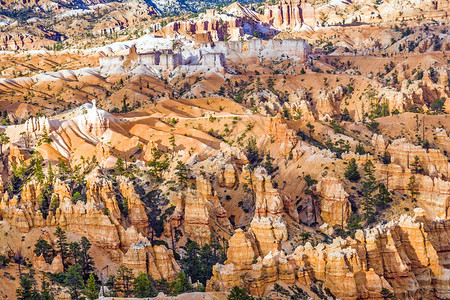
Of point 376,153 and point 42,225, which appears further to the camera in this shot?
point 376,153

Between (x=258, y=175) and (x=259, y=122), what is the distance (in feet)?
113

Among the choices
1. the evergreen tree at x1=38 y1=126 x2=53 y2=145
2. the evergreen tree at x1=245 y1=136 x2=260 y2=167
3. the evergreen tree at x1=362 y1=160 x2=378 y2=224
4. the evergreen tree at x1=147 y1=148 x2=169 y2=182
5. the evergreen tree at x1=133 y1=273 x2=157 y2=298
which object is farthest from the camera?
the evergreen tree at x1=38 y1=126 x2=53 y2=145

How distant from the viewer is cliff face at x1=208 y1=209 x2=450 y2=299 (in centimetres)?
6731

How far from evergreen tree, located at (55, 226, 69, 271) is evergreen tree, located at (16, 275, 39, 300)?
887cm

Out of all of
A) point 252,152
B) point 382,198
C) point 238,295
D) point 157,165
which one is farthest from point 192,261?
point 252,152

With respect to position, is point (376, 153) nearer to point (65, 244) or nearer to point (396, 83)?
point (65, 244)

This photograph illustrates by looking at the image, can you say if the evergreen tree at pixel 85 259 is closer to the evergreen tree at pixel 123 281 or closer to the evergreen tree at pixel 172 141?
the evergreen tree at pixel 123 281

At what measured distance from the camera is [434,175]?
106 m

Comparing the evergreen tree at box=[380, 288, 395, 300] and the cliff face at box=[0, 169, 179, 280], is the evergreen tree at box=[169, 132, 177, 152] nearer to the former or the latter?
the cliff face at box=[0, 169, 179, 280]

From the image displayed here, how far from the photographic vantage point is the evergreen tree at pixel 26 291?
67.8 m

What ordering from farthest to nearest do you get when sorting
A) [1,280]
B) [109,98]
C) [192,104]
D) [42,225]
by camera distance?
[109,98] → [192,104] → [42,225] → [1,280]

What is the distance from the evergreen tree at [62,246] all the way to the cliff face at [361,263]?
1800 centimetres

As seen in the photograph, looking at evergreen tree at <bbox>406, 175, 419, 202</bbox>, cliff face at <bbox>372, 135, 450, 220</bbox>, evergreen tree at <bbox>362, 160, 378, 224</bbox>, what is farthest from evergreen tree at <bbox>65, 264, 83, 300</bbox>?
evergreen tree at <bbox>406, 175, 419, 202</bbox>

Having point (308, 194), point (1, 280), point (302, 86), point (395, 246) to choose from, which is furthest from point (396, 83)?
point (1, 280)
